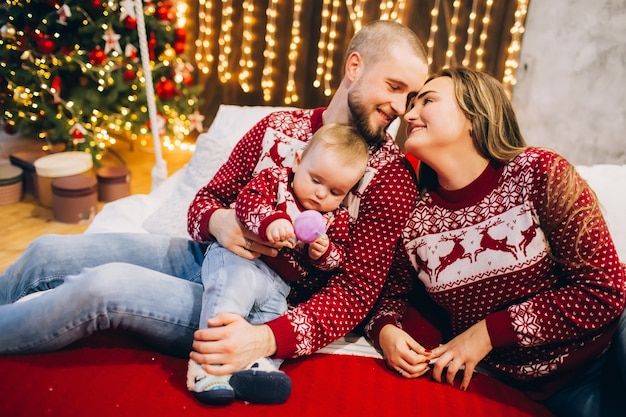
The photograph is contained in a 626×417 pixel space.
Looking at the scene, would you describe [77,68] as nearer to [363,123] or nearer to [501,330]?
[363,123]

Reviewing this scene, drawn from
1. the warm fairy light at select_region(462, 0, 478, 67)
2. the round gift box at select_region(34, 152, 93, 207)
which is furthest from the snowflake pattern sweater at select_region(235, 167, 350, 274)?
the round gift box at select_region(34, 152, 93, 207)

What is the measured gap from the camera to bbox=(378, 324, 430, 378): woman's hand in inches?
53.5

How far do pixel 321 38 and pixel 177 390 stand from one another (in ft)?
9.84

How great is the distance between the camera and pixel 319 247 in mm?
1294

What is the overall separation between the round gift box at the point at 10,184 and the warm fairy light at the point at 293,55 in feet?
6.46

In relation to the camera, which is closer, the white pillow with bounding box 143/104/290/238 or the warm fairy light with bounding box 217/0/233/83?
the white pillow with bounding box 143/104/290/238

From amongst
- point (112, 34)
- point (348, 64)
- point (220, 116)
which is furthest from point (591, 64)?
point (112, 34)

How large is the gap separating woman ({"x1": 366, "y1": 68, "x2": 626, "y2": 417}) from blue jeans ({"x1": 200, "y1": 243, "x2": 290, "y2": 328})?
1.06 ft

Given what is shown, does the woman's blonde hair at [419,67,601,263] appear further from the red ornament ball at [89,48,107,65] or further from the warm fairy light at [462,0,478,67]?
the red ornament ball at [89,48,107,65]

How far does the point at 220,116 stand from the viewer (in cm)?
259

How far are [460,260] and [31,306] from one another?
110 cm

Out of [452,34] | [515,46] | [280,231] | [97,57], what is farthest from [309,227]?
[97,57]

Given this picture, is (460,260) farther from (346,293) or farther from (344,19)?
(344,19)

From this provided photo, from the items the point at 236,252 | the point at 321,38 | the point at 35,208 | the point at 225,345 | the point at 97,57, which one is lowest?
the point at 35,208
